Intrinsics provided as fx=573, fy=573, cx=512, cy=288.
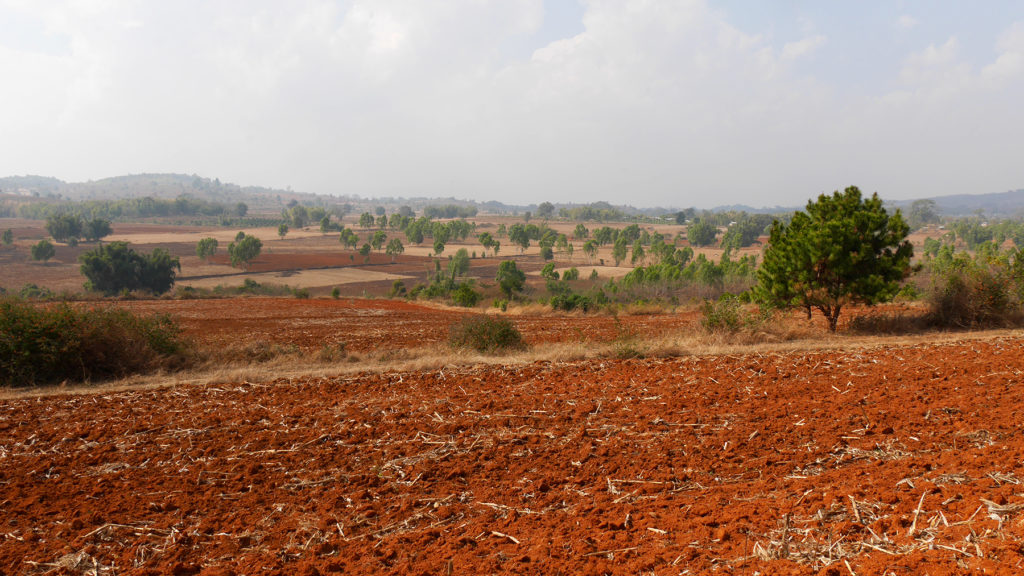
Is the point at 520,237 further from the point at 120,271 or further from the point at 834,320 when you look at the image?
the point at 834,320

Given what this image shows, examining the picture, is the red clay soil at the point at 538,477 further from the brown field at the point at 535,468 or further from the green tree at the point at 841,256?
the green tree at the point at 841,256

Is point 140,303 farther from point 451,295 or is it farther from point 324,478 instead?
point 324,478

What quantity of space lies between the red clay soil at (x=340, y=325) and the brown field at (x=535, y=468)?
5949mm

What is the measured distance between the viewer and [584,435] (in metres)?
7.36

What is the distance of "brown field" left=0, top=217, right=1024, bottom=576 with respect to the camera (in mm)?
4148

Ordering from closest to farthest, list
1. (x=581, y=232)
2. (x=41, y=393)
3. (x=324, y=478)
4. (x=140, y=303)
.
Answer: (x=324, y=478) < (x=41, y=393) < (x=140, y=303) < (x=581, y=232)

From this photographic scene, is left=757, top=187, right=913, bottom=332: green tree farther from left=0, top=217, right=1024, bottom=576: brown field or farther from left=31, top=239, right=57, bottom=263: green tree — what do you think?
left=31, top=239, right=57, bottom=263: green tree

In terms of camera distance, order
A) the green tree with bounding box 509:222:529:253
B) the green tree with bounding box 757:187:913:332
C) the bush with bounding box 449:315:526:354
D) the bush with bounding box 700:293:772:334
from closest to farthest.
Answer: the bush with bounding box 449:315:526:354 < the bush with bounding box 700:293:772:334 < the green tree with bounding box 757:187:913:332 < the green tree with bounding box 509:222:529:253

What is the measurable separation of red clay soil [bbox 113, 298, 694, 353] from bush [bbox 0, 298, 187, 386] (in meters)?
3.87

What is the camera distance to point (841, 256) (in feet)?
56.7

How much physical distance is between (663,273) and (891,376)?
48.8m

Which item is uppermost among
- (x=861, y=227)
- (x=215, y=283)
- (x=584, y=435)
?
(x=861, y=227)

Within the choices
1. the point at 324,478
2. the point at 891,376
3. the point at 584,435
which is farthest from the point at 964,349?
the point at 324,478

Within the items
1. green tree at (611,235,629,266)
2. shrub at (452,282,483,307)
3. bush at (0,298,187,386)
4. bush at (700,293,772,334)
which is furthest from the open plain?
green tree at (611,235,629,266)
